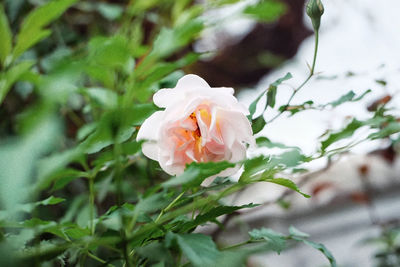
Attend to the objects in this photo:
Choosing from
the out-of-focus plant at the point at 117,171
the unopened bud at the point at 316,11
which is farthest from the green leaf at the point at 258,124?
the unopened bud at the point at 316,11

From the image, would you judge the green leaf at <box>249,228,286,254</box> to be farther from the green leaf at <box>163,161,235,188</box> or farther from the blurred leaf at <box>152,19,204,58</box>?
the blurred leaf at <box>152,19,204,58</box>

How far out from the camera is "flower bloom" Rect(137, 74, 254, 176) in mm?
326

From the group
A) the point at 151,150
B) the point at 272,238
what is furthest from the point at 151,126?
the point at 272,238

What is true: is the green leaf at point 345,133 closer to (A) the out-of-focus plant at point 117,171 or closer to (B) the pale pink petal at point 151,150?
(A) the out-of-focus plant at point 117,171

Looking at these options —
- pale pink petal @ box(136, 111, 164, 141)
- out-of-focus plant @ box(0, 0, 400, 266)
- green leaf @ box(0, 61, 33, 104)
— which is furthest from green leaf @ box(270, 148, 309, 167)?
green leaf @ box(0, 61, 33, 104)

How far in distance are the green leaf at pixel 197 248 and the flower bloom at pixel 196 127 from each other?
75 mm

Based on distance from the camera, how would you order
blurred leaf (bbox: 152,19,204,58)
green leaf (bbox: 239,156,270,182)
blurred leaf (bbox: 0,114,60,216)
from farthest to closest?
blurred leaf (bbox: 152,19,204,58) → green leaf (bbox: 239,156,270,182) → blurred leaf (bbox: 0,114,60,216)

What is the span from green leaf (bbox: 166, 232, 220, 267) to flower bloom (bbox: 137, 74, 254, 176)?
75 mm

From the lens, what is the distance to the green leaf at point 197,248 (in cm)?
24

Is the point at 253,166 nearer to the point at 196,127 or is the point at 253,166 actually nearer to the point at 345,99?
the point at 196,127

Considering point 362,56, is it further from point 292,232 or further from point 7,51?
point 7,51

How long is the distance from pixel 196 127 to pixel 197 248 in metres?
0.12

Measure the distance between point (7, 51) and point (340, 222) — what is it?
4.15 ft

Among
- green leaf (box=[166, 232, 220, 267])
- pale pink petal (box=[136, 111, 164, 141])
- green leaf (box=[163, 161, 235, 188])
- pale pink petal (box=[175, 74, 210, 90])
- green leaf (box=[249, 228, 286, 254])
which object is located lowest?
green leaf (box=[249, 228, 286, 254])
